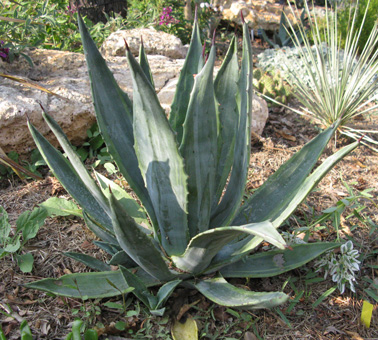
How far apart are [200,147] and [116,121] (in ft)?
1.35

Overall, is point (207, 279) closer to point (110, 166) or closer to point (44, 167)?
point (110, 166)

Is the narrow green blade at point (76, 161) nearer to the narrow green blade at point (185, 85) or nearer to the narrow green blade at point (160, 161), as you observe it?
the narrow green blade at point (160, 161)

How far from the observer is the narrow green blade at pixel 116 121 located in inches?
56.8

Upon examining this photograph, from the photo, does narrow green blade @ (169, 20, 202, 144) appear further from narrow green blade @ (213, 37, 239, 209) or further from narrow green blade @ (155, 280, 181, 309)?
narrow green blade @ (155, 280, 181, 309)

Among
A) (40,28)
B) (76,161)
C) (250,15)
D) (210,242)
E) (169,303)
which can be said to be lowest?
(169,303)

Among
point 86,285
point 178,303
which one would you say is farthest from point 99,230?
point 178,303

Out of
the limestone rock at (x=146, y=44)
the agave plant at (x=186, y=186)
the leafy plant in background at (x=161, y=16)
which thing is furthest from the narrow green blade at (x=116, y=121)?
the leafy plant in background at (x=161, y=16)

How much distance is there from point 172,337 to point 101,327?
302mm

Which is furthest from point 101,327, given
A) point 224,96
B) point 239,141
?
point 224,96

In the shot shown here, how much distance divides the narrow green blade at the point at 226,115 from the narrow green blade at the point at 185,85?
0.12 meters

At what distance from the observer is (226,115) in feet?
5.32

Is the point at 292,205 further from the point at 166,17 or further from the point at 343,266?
the point at 166,17

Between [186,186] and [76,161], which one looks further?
[76,161]

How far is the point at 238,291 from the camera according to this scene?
1.45m
